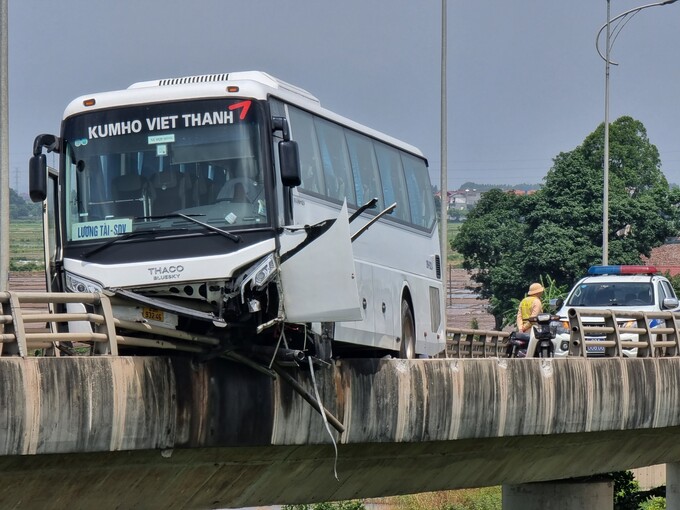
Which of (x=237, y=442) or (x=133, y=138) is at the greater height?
(x=133, y=138)

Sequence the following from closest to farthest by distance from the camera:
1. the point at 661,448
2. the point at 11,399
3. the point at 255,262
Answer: the point at 11,399
the point at 255,262
the point at 661,448

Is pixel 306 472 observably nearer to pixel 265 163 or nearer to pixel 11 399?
pixel 265 163

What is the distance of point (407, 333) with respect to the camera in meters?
19.0

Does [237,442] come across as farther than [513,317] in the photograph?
No

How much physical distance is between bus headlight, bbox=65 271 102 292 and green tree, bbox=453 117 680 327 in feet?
219

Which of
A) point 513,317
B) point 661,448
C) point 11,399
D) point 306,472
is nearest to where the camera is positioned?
point 11,399

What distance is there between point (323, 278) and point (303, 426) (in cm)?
209

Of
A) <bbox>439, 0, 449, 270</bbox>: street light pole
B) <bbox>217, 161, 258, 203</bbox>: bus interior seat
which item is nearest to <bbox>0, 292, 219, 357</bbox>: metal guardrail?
<bbox>217, 161, 258, 203</bbox>: bus interior seat

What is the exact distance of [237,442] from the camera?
1352cm

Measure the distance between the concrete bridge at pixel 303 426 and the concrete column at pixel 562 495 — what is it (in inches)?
53.7

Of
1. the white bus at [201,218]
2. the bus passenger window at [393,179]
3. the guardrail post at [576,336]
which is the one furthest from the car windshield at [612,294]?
the white bus at [201,218]

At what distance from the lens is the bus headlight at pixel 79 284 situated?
13562mm

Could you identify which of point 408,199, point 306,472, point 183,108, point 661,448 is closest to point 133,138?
point 183,108

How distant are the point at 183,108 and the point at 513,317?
65.2 m
